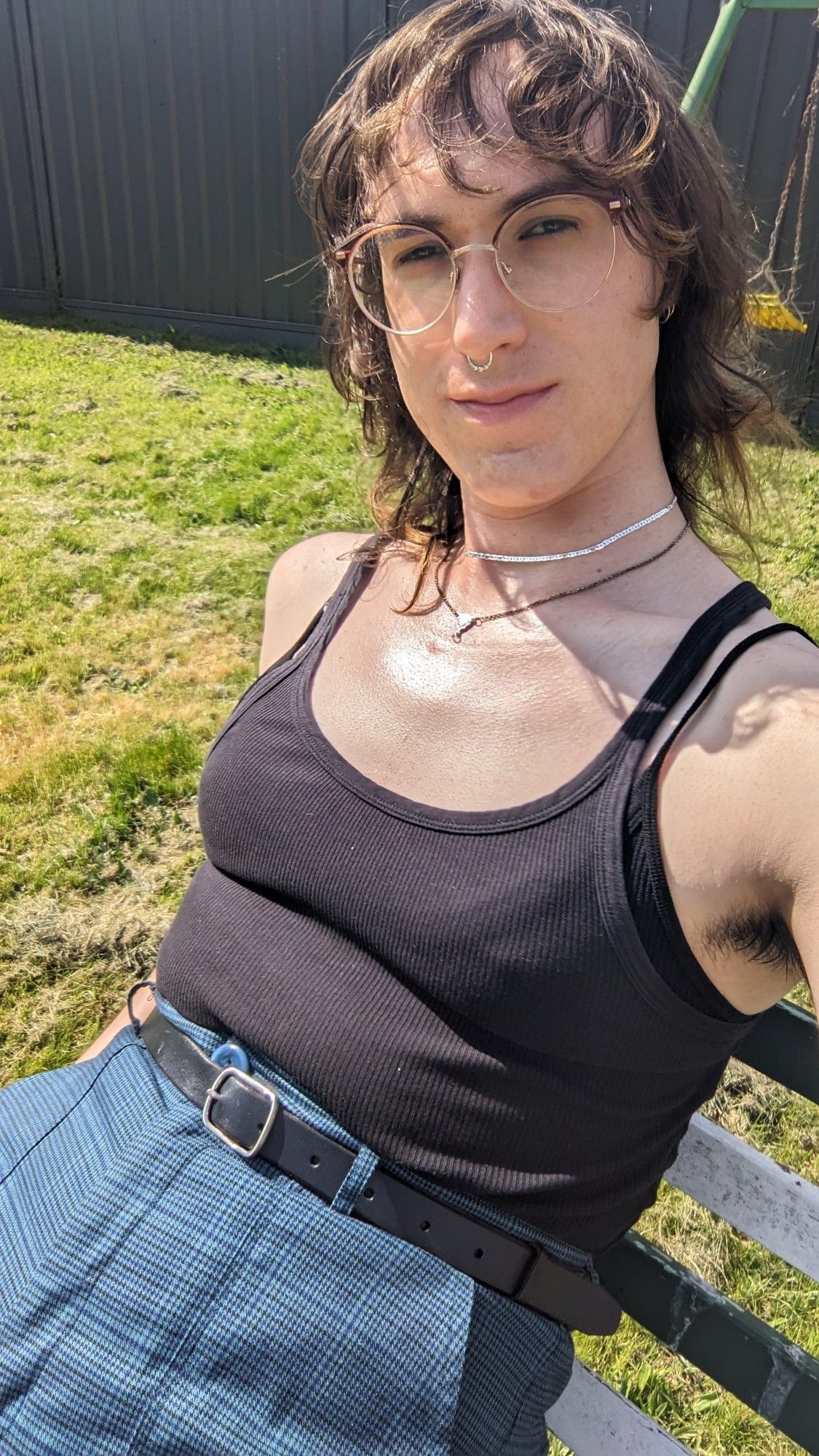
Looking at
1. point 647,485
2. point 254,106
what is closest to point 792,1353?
point 647,485

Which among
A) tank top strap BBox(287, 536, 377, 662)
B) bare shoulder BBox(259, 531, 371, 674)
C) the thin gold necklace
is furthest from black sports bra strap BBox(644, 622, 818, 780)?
bare shoulder BBox(259, 531, 371, 674)

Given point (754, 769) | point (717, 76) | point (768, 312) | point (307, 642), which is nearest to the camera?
point (754, 769)

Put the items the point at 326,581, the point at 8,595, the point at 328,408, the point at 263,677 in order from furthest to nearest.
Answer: the point at 328,408 < the point at 8,595 < the point at 326,581 < the point at 263,677

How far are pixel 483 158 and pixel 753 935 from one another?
915 millimetres

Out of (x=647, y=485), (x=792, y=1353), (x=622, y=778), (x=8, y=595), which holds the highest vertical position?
(x=647, y=485)

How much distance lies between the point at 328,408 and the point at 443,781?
5218 millimetres

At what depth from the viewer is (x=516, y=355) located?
1.31m

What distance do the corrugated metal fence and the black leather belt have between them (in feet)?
22.3

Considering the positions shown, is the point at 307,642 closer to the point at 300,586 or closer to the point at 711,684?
the point at 300,586

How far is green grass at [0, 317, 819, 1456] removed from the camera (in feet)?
6.84

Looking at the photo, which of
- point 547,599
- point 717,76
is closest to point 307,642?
point 547,599

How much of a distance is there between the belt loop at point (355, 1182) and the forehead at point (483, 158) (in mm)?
1067

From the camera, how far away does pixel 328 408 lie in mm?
6125

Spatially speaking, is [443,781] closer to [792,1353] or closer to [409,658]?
[409,658]
